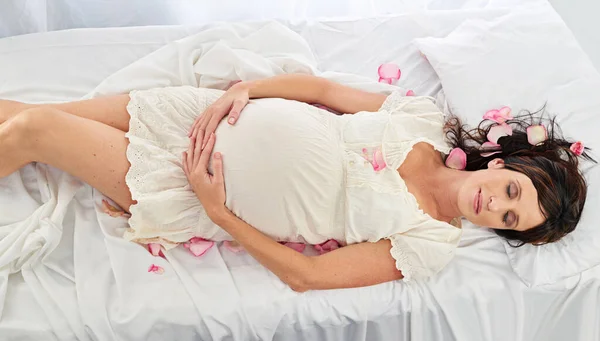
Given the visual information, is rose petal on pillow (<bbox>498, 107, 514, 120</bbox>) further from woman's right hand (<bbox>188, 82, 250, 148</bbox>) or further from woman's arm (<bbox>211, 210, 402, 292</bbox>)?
woman's right hand (<bbox>188, 82, 250, 148</bbox>)

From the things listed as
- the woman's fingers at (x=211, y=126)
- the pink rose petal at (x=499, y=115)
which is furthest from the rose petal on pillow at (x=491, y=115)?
→ the woman's fingers at (x=211, y=126)

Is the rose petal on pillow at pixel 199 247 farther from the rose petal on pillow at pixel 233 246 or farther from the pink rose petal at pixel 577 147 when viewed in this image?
the pink rose petal at pixel 577 147

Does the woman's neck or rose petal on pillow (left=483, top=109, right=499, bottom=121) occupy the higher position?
rose petal on pillow (left=483, top=109, right=499, bottom=121)

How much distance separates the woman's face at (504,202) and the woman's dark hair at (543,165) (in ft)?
0.08

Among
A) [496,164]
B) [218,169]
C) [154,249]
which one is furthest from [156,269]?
[496,164]

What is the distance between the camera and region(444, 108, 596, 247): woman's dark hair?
4.68 feet

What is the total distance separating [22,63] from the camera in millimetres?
1715

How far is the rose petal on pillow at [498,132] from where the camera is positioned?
5.17ft

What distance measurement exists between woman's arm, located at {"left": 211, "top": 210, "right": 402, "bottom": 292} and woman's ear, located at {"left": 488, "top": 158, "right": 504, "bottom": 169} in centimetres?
34

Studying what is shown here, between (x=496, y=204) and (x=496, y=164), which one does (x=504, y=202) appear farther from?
(x=496, y=164)

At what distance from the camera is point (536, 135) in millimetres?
1514

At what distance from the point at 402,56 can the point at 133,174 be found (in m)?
0.93

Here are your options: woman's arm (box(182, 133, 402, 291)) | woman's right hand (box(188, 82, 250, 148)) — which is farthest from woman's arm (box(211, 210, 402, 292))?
woman's right hand (box(188, 82, 250, 148))

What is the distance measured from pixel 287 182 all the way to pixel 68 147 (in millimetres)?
497
